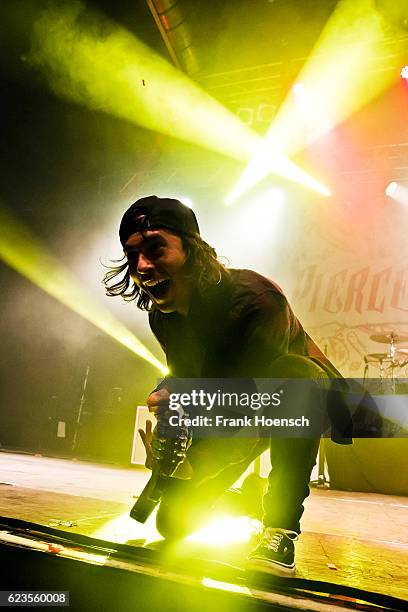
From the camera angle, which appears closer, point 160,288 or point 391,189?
point 160,288

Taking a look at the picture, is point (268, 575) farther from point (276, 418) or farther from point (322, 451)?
point (322, 451)

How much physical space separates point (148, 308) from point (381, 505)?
2762 mm

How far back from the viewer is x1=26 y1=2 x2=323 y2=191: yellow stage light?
5191 mm

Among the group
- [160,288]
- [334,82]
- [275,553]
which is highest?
[334,82]

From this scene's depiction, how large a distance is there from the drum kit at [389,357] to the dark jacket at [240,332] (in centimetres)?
373

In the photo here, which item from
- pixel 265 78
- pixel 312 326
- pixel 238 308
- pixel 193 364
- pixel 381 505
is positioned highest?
pixel 265 78

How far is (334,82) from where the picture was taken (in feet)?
17.6

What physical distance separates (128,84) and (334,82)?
9.53 feet

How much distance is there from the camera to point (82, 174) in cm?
689

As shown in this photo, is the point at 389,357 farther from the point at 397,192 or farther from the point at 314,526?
the point at 314,526

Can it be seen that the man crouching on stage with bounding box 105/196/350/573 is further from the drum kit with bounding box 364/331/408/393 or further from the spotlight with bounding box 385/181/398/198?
the spotlight with bounding box 385/181/398/198

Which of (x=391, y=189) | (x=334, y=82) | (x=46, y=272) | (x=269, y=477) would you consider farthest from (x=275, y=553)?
(x=46, y=272)

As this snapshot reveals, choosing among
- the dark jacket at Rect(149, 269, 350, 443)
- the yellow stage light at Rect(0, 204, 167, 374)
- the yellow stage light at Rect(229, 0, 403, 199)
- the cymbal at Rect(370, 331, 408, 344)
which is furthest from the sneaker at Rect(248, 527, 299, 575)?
the yellow stage light at Rect(0, 204, 167, 374)

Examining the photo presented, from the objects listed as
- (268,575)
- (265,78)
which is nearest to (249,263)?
(265,78)
